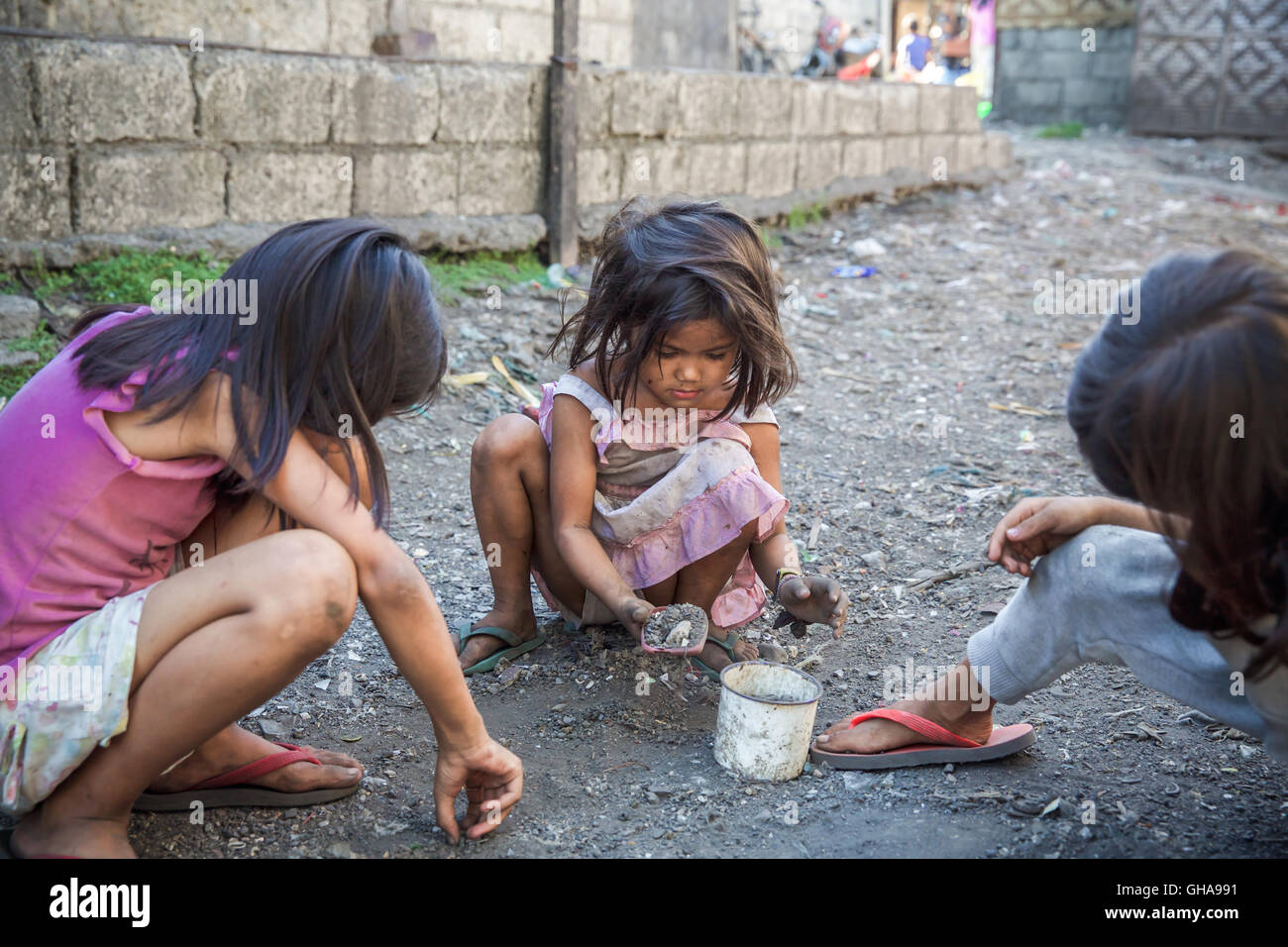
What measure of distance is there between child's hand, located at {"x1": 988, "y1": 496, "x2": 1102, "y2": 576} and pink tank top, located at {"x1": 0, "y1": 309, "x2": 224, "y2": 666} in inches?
50.0

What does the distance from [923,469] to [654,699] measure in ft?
6.20

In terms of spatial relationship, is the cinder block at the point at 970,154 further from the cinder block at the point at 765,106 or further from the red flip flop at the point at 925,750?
the red flip flop at the point at 925,750

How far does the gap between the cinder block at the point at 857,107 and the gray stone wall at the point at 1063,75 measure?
611 cm

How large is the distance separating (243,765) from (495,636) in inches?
27.8

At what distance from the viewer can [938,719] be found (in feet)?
6.66

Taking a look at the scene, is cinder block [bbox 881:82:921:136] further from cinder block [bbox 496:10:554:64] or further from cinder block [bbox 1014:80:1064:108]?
cinder block [bbox 1014:80:1064:108]

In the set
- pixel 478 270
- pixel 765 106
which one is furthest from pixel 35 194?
pixel 765 106

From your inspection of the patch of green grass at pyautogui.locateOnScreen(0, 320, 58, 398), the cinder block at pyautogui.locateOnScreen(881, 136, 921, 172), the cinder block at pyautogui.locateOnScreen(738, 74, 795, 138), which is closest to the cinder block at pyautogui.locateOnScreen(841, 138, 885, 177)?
the cinder block at pyautogui.locateOnScreen(881, 136, 921, 172)

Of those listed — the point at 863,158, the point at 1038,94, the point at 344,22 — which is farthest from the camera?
the point at 1038,94

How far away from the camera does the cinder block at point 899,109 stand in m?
7.79

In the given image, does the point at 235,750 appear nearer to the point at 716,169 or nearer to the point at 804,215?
the point at 716,169

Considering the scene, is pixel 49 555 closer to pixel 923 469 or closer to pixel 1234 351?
pixel 1234 351

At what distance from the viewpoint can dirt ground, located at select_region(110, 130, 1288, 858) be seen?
72.3 inches

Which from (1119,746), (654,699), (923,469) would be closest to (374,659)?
(654,699)
